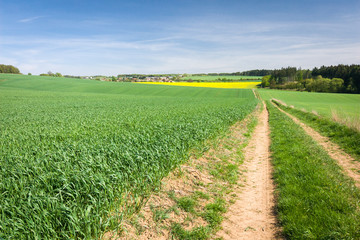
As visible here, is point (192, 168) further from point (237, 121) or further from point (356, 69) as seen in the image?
point (356, 69)

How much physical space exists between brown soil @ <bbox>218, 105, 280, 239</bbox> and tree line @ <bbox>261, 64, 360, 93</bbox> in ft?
335

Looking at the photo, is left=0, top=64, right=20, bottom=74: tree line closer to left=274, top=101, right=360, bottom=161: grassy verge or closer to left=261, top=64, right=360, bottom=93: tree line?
left=261, top=64, right=360, bottom=93: tree line

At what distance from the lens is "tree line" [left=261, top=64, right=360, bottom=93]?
263 ft

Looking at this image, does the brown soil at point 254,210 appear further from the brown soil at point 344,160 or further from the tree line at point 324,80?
the tree line at point 324,80

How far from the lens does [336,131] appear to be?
1269 cm

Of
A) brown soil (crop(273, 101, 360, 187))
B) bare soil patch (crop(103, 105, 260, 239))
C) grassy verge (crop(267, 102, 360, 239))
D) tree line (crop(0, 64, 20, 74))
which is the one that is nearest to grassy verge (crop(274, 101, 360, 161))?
brown soil (crop(273, 101, 360, 187))

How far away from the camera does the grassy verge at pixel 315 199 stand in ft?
12.6

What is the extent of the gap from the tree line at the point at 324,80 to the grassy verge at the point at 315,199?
329ft

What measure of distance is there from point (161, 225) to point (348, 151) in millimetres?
10539

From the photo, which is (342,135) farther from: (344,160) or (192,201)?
(192,201)

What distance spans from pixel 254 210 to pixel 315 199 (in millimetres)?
1635

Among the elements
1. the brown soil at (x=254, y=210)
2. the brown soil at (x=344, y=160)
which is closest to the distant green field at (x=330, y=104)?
the brown soil at (x=344, y=160)

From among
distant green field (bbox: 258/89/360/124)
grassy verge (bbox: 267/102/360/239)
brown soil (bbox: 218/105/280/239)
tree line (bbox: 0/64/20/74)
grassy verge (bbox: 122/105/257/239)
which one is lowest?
brown soil (bbox: 218/105/280/239)

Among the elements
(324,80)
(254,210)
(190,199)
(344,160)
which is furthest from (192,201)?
(324,80)
